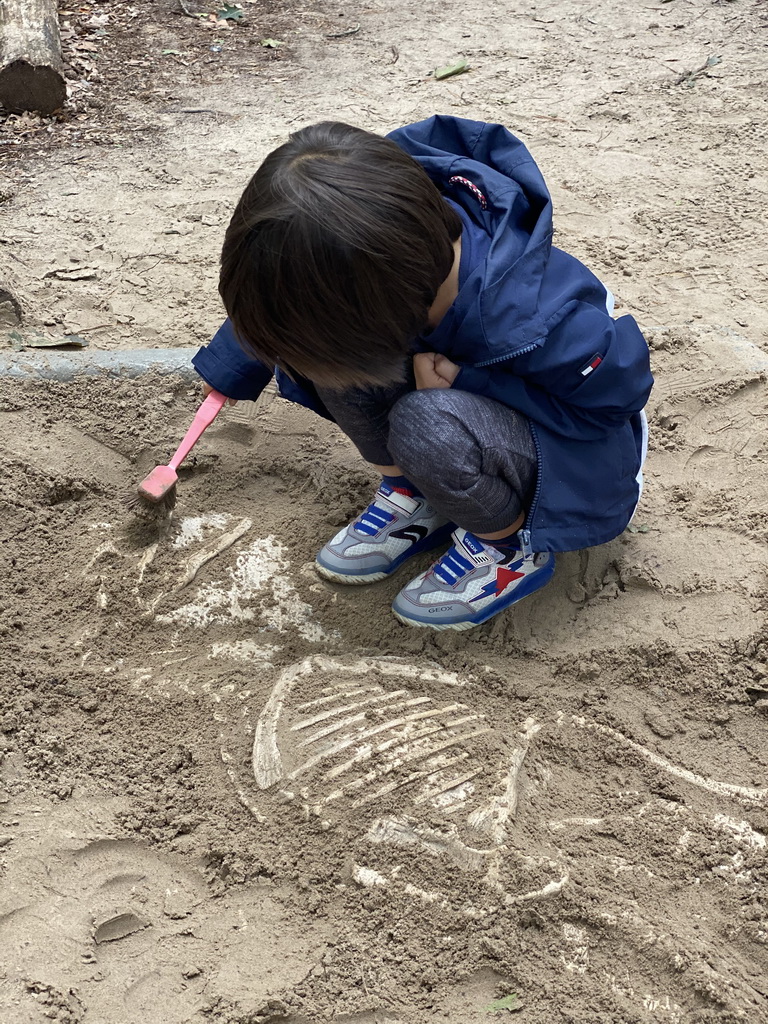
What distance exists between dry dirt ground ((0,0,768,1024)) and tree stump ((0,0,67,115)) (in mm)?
1302

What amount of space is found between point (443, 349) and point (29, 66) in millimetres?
3299

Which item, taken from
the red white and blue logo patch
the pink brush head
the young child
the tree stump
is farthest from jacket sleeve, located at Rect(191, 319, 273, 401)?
the tree stump

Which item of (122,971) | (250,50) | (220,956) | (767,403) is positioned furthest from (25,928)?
(250,50)

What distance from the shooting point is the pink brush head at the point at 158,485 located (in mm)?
2031

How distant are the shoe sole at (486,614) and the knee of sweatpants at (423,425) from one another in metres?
0.36

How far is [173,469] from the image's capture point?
6.84ft

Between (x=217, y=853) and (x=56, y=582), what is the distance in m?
0.77

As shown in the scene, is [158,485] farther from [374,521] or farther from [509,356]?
[509,356]

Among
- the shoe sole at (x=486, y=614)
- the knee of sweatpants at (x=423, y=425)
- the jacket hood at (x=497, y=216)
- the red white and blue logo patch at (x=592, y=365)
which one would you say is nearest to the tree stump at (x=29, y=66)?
the jacket hood at (x=497, y=216)

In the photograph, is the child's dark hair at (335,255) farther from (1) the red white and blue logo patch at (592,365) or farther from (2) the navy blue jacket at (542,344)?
(1) the red white and blue logo patch at (592,365)

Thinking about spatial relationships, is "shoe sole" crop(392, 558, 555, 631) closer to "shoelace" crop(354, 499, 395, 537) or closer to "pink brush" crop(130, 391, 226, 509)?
"shoelace" crop(354, 499, 395, 537)

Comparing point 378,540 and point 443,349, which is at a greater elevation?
point 443,349

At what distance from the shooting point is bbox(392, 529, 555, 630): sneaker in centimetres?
197

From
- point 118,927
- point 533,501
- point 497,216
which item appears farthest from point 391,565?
point 118,927
